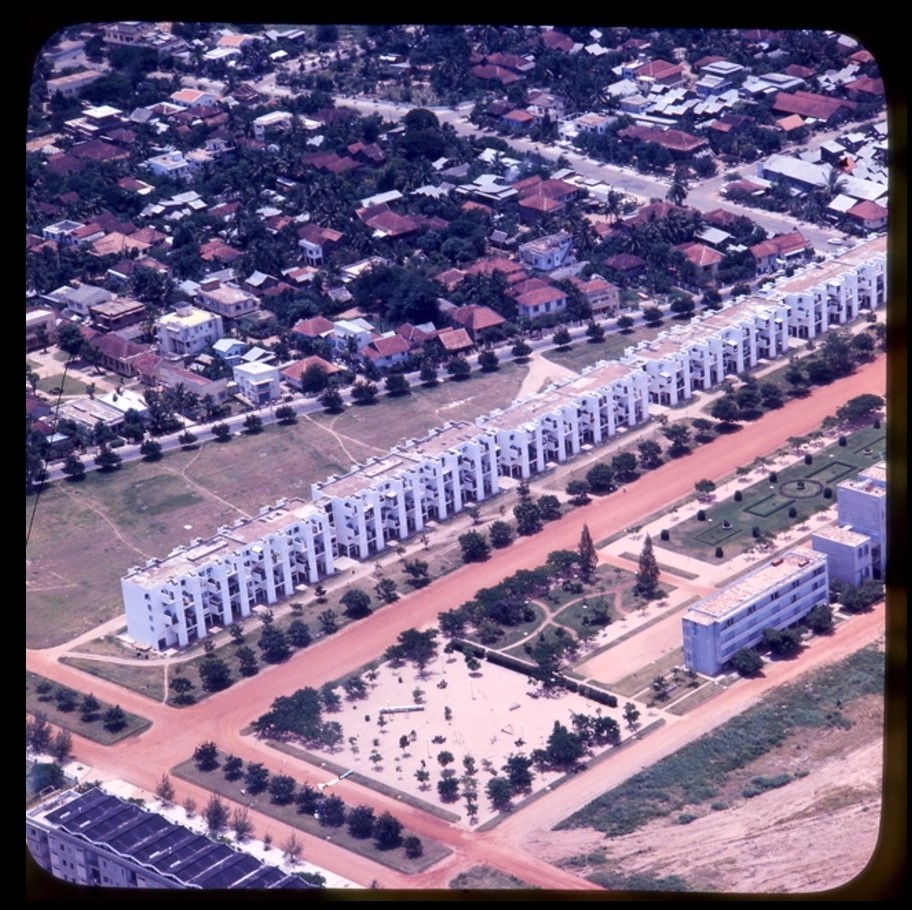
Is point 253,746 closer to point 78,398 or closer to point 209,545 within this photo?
point 209,545

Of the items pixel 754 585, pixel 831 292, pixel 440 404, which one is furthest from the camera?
pixel 831 292

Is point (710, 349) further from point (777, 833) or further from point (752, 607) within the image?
point (777, 833)

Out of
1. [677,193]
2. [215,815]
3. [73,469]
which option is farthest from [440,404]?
[215,815]

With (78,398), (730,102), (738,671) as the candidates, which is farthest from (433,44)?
(738,671)

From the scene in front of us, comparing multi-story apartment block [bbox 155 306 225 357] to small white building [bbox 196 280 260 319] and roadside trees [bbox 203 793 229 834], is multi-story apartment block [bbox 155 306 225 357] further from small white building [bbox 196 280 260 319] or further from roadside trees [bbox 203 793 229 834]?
roadside trees [bbox 203 793 229 834]

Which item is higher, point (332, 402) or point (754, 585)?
point (754, 585)

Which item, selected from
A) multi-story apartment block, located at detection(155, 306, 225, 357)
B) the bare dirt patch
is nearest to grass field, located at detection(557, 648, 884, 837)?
the bare dirt patch
